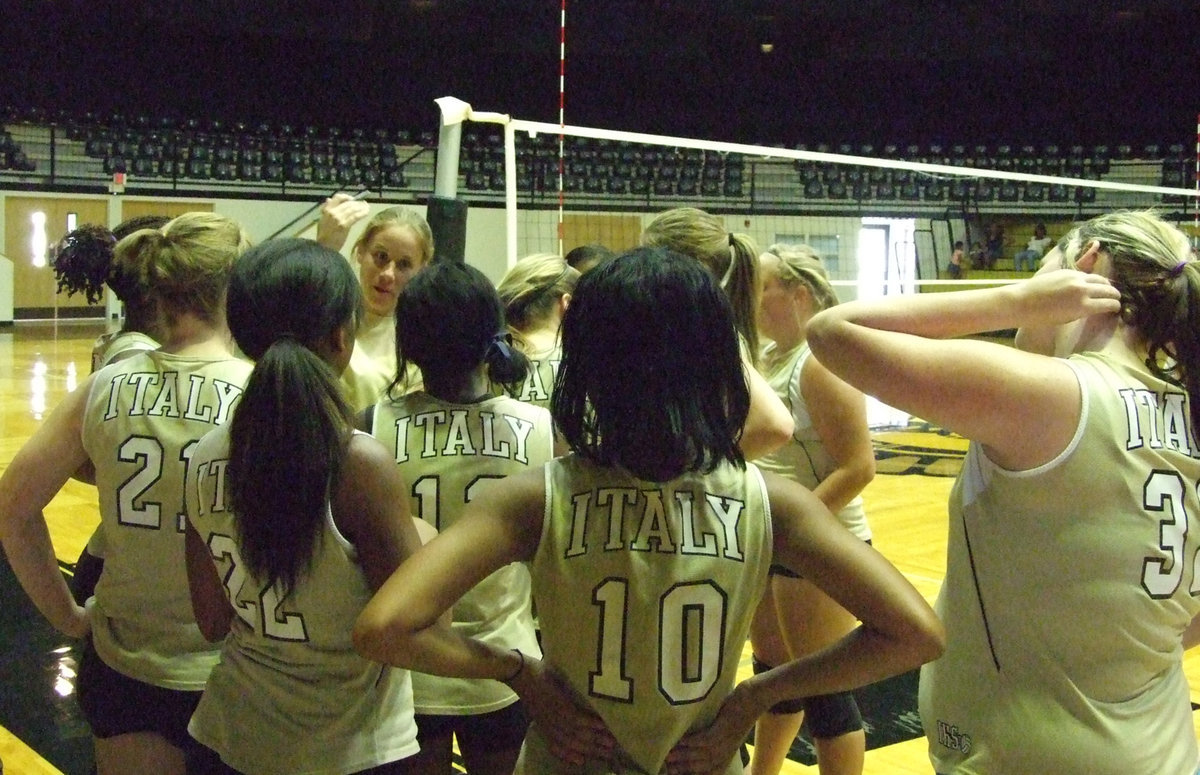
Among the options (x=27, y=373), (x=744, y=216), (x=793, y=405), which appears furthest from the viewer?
(x=744, y=216)

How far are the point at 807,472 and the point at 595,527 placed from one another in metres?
1.56

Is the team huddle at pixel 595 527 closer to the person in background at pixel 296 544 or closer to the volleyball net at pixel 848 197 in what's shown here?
the person in background at pixel 296 544

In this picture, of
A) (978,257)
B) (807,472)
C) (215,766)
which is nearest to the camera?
(215,766)

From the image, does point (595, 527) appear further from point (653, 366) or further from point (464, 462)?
point (464, 462)

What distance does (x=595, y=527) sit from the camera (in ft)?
4.56

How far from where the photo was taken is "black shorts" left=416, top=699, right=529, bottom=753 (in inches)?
78.7

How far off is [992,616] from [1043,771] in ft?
0.68

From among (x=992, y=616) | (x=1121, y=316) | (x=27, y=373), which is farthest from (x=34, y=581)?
(x=27, y=373)

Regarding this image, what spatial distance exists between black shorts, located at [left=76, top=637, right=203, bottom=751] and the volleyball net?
1493 centimetres

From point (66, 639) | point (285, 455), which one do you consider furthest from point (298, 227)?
point (285, 455)

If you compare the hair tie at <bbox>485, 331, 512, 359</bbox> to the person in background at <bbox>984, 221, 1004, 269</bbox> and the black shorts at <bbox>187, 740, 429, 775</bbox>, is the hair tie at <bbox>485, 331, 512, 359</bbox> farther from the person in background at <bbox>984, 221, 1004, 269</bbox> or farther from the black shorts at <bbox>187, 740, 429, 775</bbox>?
the person in background at <bbox>984, 221, 1004, 269</bbox>

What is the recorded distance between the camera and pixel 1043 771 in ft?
5.03

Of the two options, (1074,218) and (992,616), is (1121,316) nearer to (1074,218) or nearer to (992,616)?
(992,616)

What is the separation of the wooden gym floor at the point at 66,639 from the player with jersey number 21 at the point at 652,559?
2.14 meters
